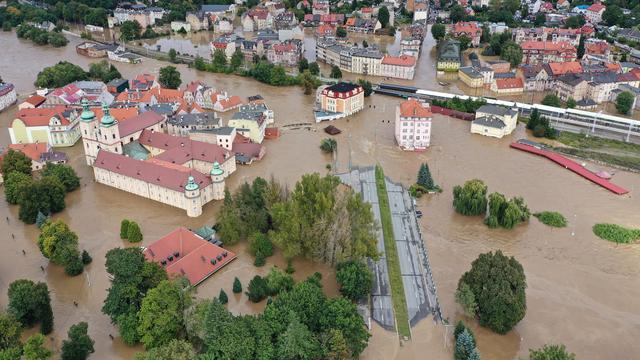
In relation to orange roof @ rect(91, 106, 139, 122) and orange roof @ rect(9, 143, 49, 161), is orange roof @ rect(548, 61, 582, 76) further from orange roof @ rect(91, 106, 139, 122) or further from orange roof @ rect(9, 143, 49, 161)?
orange roof @ rect(9, 143, 49, 161)

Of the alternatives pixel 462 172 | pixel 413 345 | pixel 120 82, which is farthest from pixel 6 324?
pixel 120 82

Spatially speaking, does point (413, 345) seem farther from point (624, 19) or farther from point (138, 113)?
point (624, 19)

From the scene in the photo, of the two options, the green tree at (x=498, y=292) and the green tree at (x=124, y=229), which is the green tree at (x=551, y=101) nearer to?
the green tree at (x=498, y=292)

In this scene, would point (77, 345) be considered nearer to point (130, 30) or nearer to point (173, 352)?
point (173, 352)

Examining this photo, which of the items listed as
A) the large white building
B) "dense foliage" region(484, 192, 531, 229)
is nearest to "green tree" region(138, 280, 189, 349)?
the large white building

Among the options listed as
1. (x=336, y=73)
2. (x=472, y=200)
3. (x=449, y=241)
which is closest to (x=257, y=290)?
(x=449, y=241)

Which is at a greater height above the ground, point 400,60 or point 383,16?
point 383,16
